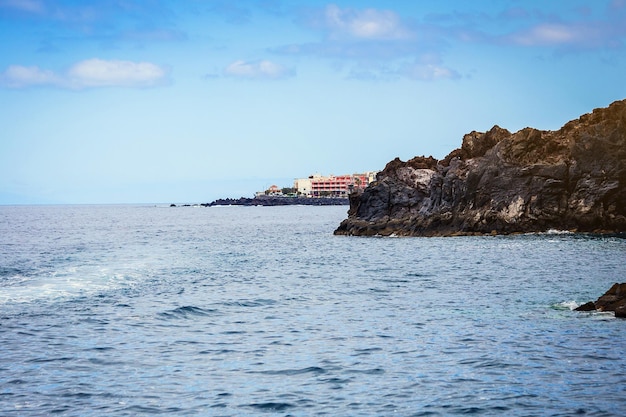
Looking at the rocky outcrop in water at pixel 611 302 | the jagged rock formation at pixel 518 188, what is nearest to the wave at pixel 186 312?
the rocky outcrop in water at pixel 611 302

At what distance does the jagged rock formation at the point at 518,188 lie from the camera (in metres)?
93.6

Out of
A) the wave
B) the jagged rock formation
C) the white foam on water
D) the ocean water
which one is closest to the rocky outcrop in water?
the ocean water

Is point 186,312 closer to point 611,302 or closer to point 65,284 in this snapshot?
point 65,284

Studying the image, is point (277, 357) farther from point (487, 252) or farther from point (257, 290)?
point (487, 252)

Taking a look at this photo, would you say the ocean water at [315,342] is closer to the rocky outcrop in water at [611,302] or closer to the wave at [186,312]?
the wave at [186,312]

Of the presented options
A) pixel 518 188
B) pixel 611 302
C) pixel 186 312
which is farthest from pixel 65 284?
pixel 518 188

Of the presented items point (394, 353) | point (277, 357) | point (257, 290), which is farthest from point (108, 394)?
Answer: point (257, 290)

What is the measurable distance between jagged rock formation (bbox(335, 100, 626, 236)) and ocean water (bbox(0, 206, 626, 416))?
3723 centimetres

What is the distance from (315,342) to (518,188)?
249ft

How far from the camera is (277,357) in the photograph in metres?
26.9

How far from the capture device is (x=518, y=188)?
99.7 m

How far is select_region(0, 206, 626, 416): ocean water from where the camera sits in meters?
21.2

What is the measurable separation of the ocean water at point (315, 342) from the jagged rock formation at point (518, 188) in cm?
3723

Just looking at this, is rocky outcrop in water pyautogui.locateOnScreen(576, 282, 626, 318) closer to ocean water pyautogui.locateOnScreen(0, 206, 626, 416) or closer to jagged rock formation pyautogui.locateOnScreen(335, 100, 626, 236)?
ocean water pyautogui.locateOnScreen(0, 206, 626, 416)
